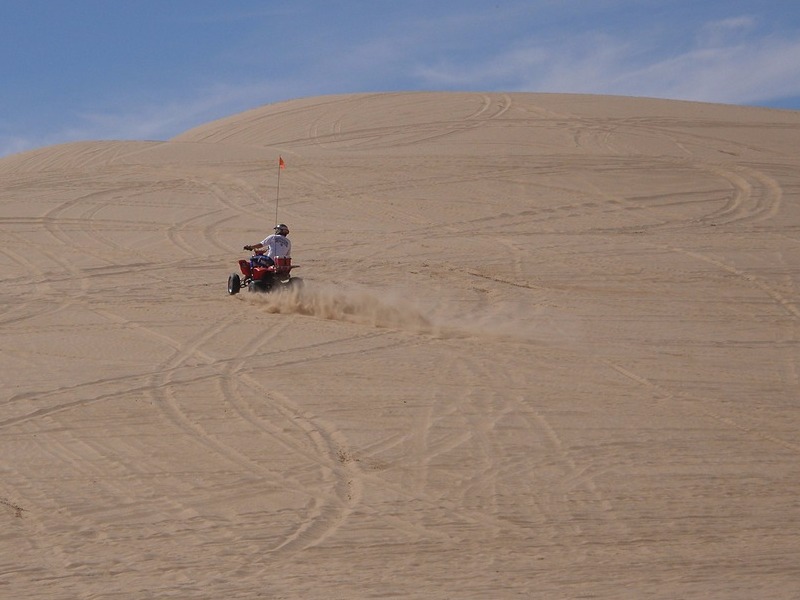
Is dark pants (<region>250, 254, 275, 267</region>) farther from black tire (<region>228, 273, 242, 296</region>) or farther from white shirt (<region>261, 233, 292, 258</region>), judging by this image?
black tire (<region>228, 273, 242, 296</region>)

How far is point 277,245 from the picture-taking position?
16672 millimetres

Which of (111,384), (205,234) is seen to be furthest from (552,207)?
(111,384)

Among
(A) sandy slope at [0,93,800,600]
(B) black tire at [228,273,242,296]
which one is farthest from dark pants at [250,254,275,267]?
(A) sandy slope at [0,93,800,600]

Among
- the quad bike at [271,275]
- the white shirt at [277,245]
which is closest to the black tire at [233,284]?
the quad bike at [271,275]

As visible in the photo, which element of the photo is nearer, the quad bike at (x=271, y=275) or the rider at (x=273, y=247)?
the rider at (x=273, y=247)

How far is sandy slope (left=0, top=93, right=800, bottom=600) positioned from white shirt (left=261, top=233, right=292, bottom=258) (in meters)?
0.82

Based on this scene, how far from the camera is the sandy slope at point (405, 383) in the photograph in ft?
25.7

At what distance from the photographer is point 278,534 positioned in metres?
8.06

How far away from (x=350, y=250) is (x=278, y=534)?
43.6 ft

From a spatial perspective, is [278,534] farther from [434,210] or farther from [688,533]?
[434,210]

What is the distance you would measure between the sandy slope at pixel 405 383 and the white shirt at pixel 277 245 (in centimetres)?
82

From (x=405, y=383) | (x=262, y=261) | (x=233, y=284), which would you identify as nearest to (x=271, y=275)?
(x=262, y=261)

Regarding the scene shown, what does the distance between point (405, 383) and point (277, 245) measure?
5231 millimetres

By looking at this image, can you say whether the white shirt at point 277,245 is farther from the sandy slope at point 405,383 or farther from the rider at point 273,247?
the sandy slope at point 405,383
